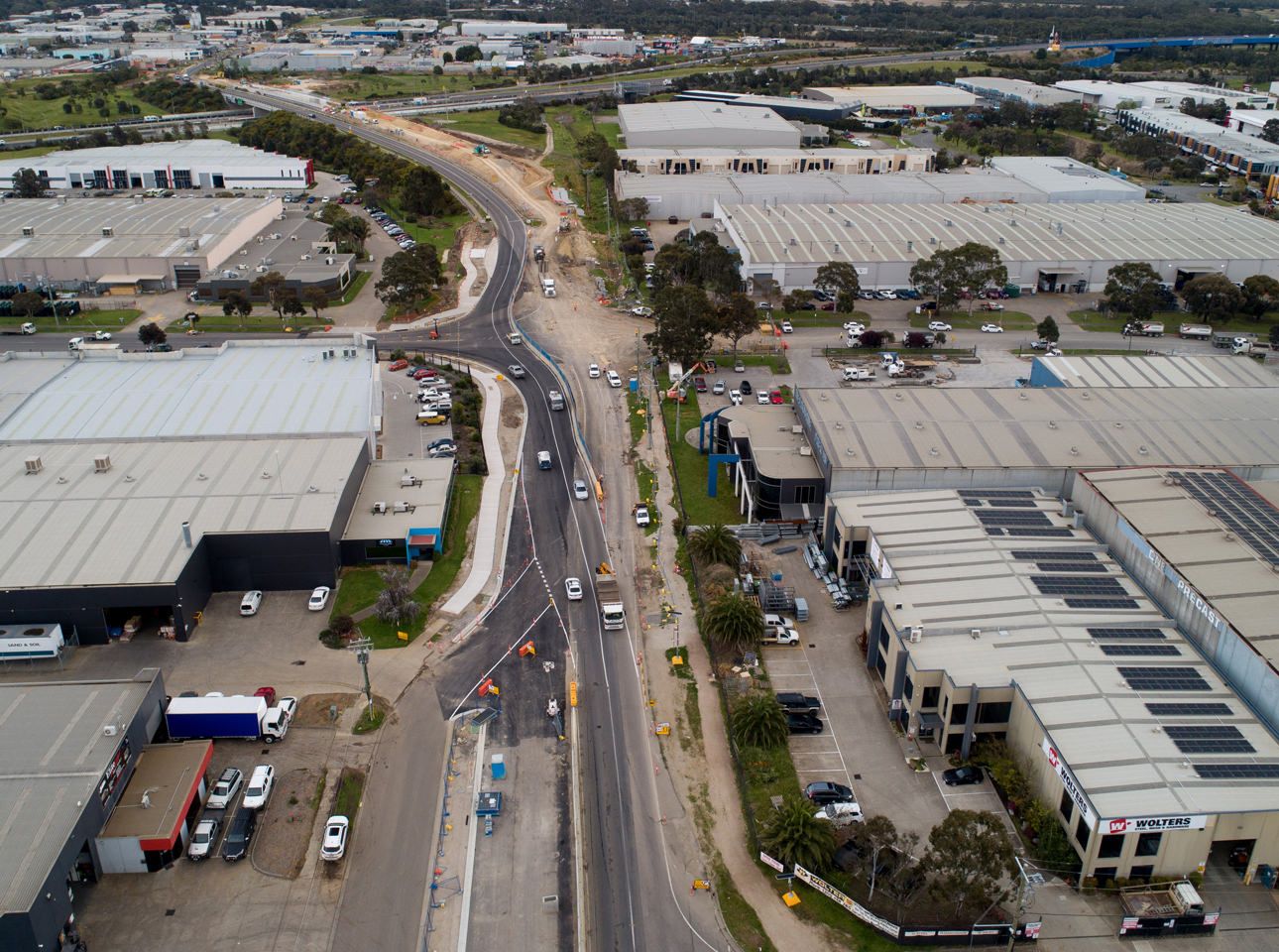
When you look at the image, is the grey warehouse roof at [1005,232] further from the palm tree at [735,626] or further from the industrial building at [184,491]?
the palm tree at [735,626]

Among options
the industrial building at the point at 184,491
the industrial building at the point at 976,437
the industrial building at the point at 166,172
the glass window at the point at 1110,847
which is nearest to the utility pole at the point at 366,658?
the industrial building at the point at 184,491

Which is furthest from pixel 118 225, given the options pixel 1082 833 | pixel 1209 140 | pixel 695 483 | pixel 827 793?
pixel 1209 140

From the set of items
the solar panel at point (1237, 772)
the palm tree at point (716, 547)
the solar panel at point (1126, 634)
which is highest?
the solar panel at point (1126, 634)

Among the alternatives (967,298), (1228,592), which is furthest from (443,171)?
(1228,592)

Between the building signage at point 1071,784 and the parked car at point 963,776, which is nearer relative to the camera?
the building signage at point 1071,784

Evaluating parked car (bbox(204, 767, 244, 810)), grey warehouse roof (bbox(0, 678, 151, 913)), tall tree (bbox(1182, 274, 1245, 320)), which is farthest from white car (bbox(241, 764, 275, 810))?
tall tree (bbox(1182, 274, 1245, 320))

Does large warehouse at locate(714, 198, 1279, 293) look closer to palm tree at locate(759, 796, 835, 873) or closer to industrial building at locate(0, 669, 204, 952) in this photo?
palm tree at locate(759, 796, 835, 873)
